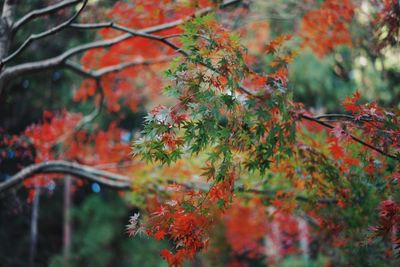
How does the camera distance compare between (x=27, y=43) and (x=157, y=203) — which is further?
(x=157, y=203)

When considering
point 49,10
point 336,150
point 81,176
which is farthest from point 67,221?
point 336,150

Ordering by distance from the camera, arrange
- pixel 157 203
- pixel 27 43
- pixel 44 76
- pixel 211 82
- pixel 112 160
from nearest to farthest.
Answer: pixel 211 82 → pixel 27 43 → pixel 157 203 → pixel 112 160 → pixel 44 76

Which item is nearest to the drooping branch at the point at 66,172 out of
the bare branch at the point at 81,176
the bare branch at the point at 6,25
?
the bare branch at the point at 81,176

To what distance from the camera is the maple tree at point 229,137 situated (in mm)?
3129

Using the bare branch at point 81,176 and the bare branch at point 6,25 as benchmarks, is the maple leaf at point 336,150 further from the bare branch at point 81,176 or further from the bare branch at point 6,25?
the bare branch at point 6,25

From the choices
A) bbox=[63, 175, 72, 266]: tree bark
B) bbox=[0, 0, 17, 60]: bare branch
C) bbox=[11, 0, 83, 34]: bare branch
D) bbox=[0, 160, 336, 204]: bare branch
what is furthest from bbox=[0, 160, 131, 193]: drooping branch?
bbox=[63, 175, 72, 266]: tree bark

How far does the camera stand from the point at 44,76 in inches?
514

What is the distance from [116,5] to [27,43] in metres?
2.28

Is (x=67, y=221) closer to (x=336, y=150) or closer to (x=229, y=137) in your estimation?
(x=336, y=150)

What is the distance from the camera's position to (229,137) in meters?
3.15

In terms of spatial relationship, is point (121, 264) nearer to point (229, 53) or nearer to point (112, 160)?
point (112, 160)

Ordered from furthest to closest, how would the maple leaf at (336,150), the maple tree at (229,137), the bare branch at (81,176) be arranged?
1. the bare branch at (81,176)
2. the maple leaf at (336,150)
3. the maple tree at (229,137)

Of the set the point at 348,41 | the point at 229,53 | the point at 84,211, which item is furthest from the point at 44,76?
the point at 229,53

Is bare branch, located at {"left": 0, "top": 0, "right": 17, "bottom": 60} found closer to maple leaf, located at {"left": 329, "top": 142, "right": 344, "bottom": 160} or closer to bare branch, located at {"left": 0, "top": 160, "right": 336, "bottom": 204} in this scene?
bare branch, located at {"left": 0, "top": 160, "right": 336, "bottom": 204}
